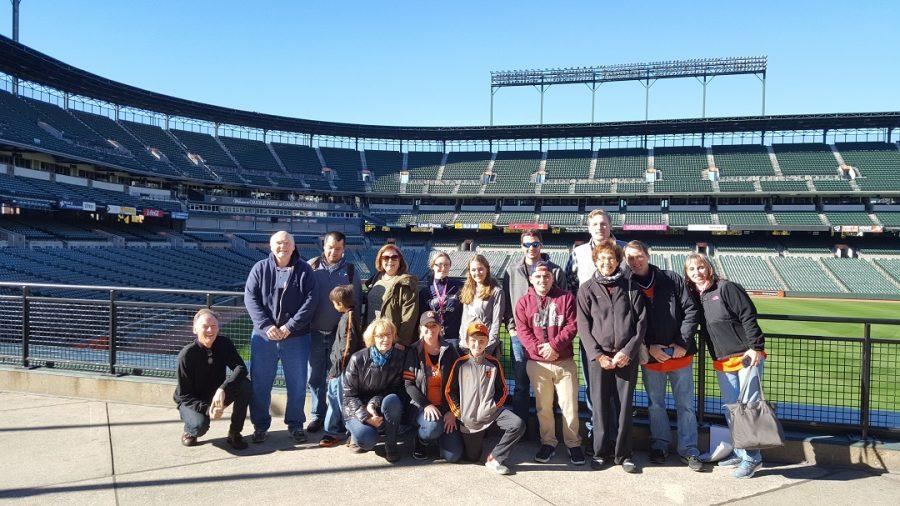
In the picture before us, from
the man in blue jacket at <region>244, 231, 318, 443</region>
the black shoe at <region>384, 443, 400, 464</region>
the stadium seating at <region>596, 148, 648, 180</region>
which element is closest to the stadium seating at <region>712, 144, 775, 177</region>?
the stadium seating at <region>596, 148, 648, 180</region>

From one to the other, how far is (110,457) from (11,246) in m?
32.2

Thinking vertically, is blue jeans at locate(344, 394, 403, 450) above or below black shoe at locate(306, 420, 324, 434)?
above

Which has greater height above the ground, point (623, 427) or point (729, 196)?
point (729, 196)

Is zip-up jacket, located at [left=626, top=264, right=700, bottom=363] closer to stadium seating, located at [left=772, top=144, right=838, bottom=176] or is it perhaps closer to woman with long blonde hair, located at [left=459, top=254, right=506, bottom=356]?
woman with long blonde hair, located at [left=459, top=254, right=506, bottom=356]

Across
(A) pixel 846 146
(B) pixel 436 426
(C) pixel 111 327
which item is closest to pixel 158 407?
(C) pixel 111 327

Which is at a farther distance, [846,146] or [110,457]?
[846,146]

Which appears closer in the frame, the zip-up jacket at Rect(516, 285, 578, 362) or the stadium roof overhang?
the zip-up jacket at Rect(516, 285, 578, 362)

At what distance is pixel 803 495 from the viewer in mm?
4043

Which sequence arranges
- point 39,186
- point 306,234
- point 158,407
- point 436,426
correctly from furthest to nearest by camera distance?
point 306,234 < point 39,186 < point 158,407 < point 436,426

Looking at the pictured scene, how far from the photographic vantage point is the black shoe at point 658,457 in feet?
15.4

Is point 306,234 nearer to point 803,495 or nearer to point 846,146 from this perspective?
point 803,495

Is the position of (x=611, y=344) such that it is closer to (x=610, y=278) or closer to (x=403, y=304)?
(x=610, y=278)

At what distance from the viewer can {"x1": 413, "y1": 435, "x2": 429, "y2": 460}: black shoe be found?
15.6 feet

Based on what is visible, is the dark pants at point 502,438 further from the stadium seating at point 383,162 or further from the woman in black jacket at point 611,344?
the stadium seating at point 383,162
